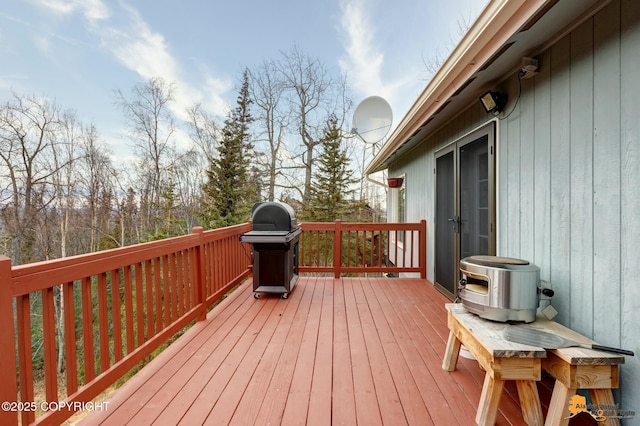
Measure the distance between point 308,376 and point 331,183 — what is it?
10582 mm

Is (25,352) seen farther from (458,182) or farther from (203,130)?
(203,130)

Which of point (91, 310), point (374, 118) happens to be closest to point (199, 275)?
point (91, 310)

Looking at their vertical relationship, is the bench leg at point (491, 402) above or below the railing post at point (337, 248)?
below

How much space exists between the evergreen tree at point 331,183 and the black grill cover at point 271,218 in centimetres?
860

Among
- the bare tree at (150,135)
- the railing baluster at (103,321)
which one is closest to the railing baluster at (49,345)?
the railing baluster at (103,321)

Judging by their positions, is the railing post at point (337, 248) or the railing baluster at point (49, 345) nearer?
the railing baluster at point (49, 345)

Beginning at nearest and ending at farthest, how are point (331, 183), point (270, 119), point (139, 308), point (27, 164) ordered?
point (139, 308) < point (27, 164) < point (331, 183) < point (270, 119)

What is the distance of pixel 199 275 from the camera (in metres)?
2.97

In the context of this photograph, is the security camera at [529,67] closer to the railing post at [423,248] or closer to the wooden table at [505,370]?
the wooden table at [505,370]

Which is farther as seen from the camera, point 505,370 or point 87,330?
point 87,330

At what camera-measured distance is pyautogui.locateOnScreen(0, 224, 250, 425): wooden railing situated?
1.28 m

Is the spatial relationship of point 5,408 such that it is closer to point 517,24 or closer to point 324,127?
point 517,24

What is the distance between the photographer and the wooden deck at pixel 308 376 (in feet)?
5.41

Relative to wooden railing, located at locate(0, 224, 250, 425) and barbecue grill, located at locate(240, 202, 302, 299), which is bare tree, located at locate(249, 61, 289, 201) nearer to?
barbecue grill, located at locate(240, 202, 302, 299)
